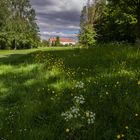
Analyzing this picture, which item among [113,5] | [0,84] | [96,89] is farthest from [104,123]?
[113,5]

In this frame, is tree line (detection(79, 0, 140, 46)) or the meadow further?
tree line (detection(79, 0, 140, 46))

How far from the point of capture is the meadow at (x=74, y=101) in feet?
18.1

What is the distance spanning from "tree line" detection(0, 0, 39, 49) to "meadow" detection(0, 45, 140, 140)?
77.6 m

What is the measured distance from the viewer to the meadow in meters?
5.53

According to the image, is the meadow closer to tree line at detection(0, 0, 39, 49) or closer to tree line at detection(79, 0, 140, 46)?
tree line at detection(79, 0, 140, 46)

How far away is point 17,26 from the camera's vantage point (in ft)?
308

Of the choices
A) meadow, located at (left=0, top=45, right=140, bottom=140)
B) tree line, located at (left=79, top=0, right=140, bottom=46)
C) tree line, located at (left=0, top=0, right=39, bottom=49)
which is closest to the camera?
meadow, located at (left=0, top=45, right=140, bottom=140)

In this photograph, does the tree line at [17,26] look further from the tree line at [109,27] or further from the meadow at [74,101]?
the meadow at [74,101]

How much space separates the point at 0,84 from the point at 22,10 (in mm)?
94932

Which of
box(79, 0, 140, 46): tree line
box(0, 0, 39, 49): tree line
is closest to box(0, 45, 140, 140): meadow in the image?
box(79, 0, 140, 46): tree line

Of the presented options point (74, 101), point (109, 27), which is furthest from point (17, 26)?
point (74, 101)

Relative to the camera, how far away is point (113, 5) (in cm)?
2936

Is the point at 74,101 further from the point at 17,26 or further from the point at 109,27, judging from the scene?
the point at 17,26

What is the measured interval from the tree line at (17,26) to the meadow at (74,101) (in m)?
77.6
